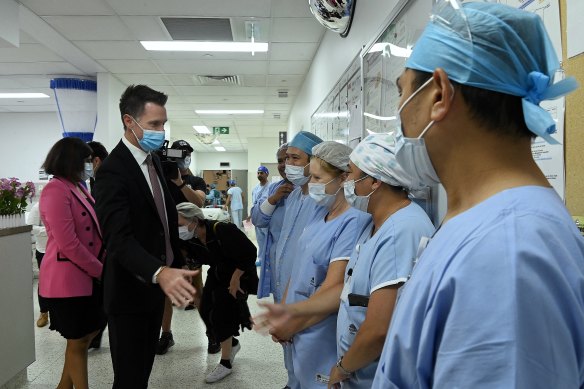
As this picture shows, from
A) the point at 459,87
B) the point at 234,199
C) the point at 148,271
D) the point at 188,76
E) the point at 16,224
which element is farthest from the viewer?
the point at 234,199

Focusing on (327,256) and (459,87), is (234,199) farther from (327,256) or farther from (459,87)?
(459,87)

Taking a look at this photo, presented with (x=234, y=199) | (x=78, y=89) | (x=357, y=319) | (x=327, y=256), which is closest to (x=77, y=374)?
(x=327, y=256)

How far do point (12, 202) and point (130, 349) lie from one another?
1643 mm

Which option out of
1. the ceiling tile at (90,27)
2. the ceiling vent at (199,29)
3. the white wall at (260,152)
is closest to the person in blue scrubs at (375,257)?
the ceiling vent at (199,29)

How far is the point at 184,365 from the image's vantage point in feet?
9.82

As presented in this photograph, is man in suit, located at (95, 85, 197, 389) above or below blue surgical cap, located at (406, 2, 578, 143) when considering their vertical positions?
below

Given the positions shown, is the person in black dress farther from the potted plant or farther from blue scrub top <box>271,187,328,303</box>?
Result: the potted plant

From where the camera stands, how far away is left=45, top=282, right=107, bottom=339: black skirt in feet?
7.10

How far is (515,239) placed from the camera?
0.49 metres

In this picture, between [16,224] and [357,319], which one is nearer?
[357,319]

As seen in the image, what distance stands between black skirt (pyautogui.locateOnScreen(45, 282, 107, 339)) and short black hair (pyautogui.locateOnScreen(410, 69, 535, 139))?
228 centimetres

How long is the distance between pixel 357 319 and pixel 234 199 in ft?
32.4

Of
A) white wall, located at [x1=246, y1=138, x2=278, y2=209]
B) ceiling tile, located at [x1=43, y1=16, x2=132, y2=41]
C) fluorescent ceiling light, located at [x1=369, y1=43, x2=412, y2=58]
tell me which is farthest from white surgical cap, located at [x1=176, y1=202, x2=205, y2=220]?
white wall, located at [x1=246, y1=138, x2=278, y2=209]

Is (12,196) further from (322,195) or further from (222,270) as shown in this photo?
(322,195)
